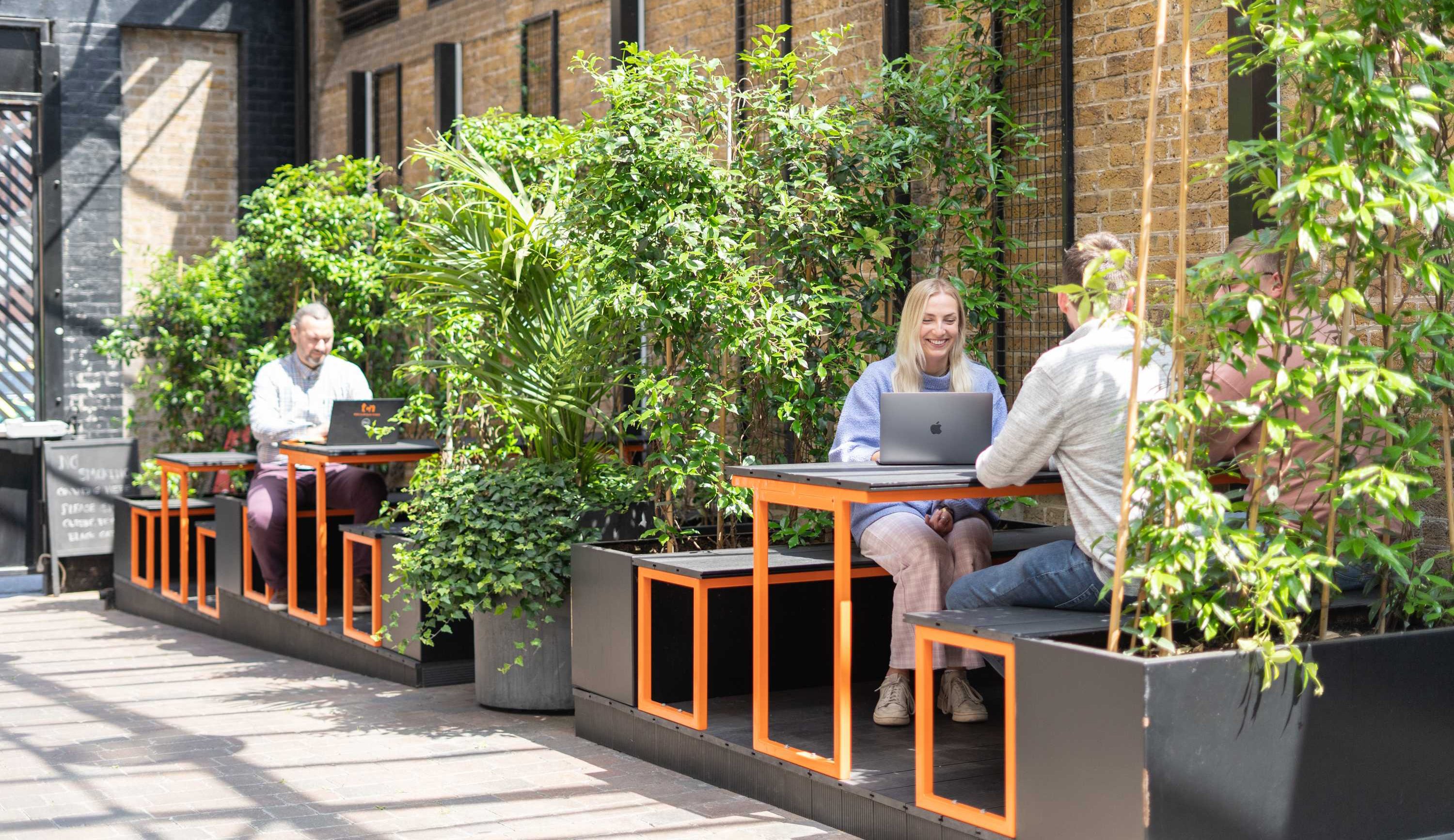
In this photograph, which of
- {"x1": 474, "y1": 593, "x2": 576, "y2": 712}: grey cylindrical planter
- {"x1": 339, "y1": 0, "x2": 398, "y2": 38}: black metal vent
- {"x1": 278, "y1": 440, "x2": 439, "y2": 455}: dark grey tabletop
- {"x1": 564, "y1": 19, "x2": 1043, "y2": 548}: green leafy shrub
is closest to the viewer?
{"x1": 564, "y1": 19, "x2": 1043, "y2": 548}: green leafy shrub

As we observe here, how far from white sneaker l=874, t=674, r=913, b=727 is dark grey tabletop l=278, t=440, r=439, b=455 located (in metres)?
2.50

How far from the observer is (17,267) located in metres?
10.3

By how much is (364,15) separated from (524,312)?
542cm

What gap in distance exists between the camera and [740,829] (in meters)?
3.99

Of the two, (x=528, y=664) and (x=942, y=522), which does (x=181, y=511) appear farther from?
(x=942, y=522)

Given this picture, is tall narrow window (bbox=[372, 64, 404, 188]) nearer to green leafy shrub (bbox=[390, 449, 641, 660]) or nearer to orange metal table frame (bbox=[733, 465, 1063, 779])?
green leafy shrub (bbox=[390, 449, 641, 660])

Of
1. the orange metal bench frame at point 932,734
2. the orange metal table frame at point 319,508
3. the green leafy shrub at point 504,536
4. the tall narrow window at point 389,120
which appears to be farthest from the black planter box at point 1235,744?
the tall narrow window at point 389,120

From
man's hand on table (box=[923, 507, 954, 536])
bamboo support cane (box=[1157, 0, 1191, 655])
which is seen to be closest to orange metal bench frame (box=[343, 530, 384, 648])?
man's hand on table (box=[923, 507, 954, 536])

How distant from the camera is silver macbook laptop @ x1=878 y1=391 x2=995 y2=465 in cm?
400

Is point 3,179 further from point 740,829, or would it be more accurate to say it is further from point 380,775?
point 740,829

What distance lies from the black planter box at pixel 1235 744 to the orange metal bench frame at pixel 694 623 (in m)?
1.24

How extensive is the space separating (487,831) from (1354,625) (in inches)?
84.8

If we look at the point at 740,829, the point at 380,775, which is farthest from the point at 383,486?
the point at 740,829

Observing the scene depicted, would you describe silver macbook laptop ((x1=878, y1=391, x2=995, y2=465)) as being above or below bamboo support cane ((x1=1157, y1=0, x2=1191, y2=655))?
below
